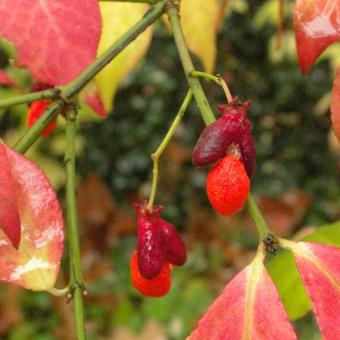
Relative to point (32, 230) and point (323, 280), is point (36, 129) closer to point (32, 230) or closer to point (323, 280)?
point (32, 230)

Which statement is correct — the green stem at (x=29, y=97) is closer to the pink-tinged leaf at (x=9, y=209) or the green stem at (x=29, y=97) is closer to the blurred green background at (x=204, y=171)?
the pink-tinged leaf at (x=9, y=209)

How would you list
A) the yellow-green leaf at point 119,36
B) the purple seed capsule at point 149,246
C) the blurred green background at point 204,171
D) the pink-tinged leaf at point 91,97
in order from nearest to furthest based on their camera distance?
1. the purple seed capsule at point 149,246
2. the pink-tinged leaf at point 91,97
3. the yellow-green leaf at point 119,36
4. the blurred green background at point 204,171

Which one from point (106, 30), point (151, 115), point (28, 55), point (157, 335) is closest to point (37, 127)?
point (28, 55)

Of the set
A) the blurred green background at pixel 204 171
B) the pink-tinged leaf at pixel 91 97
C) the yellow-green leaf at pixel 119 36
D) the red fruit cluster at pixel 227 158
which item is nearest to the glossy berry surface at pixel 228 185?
the red fruit cluster at pixel 227 158

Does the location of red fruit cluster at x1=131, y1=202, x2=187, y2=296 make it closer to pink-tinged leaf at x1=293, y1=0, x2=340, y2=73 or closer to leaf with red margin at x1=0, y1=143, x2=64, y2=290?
leaf with red margin at x1=0, y1=143, x2=64, y2=290

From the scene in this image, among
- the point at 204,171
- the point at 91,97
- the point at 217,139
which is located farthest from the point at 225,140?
the point at 204,171
